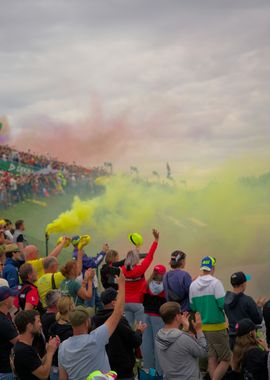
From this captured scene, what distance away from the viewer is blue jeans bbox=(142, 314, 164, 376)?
837cm

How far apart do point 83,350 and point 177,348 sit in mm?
998

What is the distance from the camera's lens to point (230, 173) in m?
18.9

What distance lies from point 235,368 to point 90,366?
4.33 feet

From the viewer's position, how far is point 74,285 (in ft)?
23.7

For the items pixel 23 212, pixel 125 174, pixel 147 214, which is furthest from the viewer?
pixel 23 212

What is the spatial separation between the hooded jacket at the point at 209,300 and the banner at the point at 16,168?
1906cm

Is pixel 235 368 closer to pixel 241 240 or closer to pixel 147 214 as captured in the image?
pixel 241 240

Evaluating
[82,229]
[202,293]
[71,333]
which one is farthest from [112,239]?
[71,333]

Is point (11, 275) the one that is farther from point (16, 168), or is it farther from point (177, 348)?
point (16, 168)

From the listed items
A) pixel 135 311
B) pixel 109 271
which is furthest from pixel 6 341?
pixel 135 311

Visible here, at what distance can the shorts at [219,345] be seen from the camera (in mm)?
7473

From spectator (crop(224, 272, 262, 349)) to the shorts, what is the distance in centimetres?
37

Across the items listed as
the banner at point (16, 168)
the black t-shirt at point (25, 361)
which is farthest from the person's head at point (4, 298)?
the banner at point (16, 168)

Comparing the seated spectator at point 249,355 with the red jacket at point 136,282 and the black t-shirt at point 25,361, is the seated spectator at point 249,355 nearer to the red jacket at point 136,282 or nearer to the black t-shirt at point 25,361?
the black t-shirt at point 25,361
